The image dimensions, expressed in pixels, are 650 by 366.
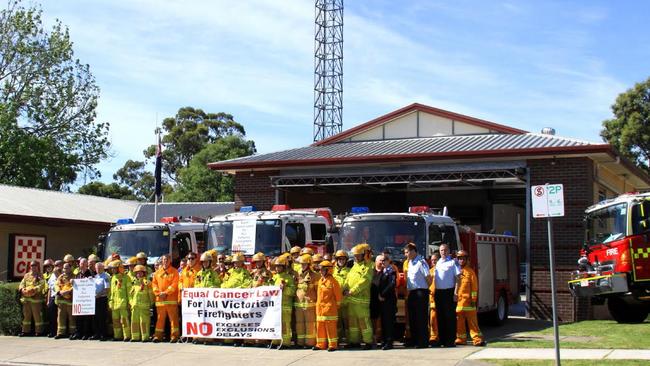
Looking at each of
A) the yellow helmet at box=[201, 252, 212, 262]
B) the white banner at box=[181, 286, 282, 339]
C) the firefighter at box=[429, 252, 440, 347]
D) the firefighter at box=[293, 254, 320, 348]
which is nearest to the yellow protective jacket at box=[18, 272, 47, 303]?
the white banner at box=[181, 286, 282, 339]

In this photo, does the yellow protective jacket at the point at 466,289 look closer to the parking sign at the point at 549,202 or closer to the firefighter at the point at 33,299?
the parking sign at the point at 549,202

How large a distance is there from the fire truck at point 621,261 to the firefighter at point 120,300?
963 centimetres

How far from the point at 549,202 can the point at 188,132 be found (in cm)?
5860

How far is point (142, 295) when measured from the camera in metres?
15.3

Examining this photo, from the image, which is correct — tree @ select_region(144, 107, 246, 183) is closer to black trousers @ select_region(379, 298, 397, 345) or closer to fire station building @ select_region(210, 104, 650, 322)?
fire station building @ select_region(210, 104, 650, 322)

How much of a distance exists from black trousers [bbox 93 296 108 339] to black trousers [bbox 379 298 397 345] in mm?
5896

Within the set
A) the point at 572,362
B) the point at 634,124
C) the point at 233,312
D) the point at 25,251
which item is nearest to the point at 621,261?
the point at 572,362

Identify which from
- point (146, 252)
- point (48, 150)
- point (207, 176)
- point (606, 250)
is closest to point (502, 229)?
point (606, 250)

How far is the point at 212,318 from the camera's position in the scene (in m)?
14.6

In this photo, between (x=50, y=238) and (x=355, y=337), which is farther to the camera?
(x=50, y=238)

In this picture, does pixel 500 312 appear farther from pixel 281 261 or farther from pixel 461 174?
pixel 281 261

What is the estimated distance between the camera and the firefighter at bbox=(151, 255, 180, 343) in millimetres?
15141

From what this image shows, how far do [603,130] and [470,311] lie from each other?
41.8 m

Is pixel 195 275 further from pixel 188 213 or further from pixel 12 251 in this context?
pixel 188 213
